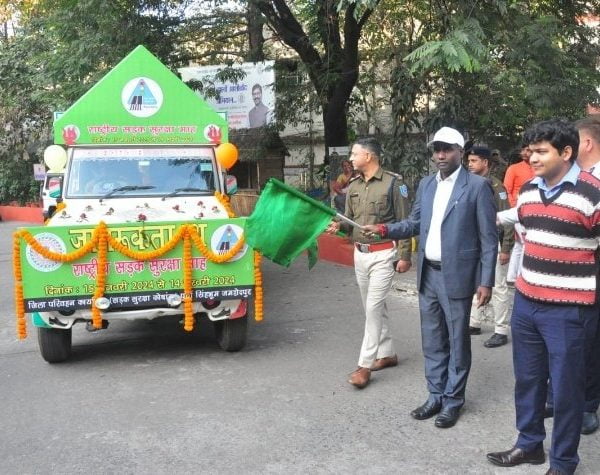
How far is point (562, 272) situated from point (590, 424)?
129 cm

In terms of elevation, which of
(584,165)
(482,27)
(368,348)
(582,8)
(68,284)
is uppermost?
(582,8)

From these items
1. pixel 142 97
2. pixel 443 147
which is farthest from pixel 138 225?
pixel 443 147

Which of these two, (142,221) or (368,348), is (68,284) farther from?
(368,348)

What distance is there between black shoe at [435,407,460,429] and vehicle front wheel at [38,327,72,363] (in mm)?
3261

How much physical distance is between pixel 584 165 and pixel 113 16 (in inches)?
352

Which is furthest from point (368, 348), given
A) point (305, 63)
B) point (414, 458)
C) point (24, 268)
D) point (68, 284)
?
point (305, 63)

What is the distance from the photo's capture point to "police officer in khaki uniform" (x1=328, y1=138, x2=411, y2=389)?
480cm

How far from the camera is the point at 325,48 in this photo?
1268cm

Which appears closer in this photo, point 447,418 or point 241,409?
point 447,418

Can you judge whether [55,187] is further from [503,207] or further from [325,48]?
[325,48]

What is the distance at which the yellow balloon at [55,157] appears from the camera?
21.7 feet

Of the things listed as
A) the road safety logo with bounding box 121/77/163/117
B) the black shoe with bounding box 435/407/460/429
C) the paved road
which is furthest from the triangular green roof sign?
the black shoe with bounding box 435/407/460/429

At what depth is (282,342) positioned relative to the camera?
6.23 m

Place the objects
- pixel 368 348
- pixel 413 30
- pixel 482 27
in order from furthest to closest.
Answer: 1. pixel 413 30
2. pixel 482 27
3. pixel 368 348
